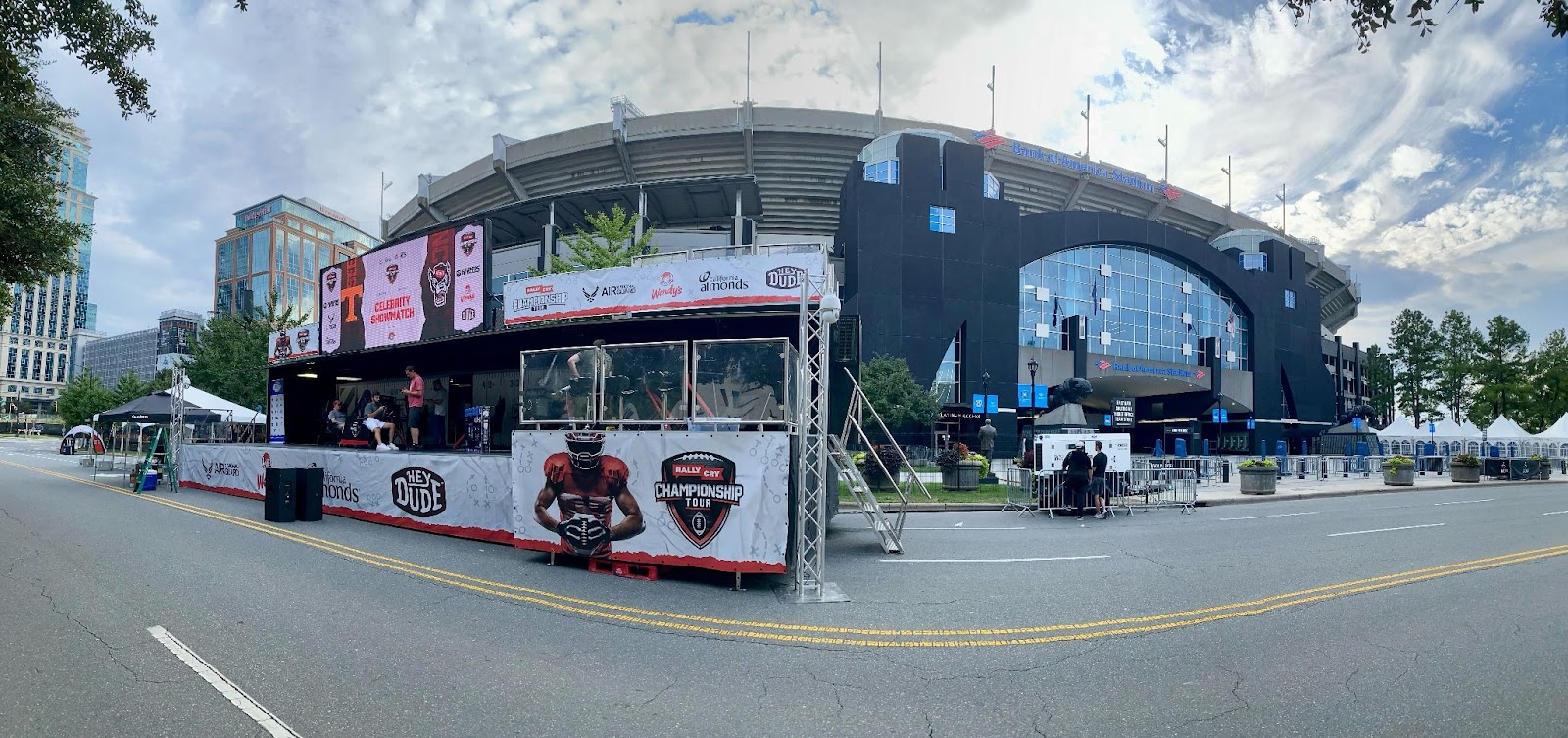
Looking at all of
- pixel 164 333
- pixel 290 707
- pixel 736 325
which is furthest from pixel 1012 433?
pixel 164 333

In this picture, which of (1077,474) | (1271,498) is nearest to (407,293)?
(1077,474)

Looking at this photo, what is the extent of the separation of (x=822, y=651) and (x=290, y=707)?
12.6 ft

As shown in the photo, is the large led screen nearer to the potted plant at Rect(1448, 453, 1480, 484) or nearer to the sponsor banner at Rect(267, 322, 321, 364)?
the sponsor banner at Rect(267, 322, 321, 364)

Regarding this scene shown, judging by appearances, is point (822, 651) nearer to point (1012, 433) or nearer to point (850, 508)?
point (850, 508)

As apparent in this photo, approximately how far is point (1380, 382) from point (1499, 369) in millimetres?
20679

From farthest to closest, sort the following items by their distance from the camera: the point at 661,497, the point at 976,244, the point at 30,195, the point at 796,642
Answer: the point at 976,244, the point at 30,195, the point at 661,497, the point at 796,642

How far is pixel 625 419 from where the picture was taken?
991 centimetres

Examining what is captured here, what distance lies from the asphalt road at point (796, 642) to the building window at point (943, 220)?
32.3m

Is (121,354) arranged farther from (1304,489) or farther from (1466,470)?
(1466,470)

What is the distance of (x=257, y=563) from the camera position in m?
9.64

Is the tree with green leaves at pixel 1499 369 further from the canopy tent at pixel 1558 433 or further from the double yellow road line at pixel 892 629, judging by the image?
the double yellow road line at pixel 892 629

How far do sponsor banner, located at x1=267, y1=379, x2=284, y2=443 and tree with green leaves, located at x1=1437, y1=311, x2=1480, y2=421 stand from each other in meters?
81.1

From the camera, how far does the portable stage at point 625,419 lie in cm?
880

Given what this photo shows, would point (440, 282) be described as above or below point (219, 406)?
above
